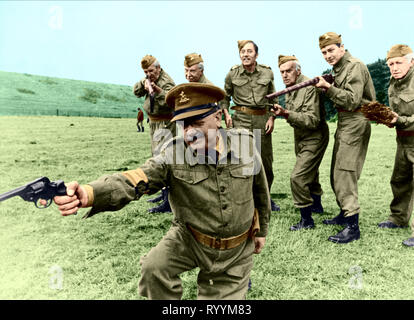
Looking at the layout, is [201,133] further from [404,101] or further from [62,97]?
[62,97]

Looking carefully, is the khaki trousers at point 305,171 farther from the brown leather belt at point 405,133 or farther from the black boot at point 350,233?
the brown leather belt at point 405,133

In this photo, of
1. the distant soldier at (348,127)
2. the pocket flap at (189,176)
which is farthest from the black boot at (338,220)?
the pocket flap at (189,176)

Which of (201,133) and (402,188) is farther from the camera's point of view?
(402,188)

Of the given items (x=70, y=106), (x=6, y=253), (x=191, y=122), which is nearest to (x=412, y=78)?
(x=191, y=122)

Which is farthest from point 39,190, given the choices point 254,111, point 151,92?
point 254,111

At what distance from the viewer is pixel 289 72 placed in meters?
5.70

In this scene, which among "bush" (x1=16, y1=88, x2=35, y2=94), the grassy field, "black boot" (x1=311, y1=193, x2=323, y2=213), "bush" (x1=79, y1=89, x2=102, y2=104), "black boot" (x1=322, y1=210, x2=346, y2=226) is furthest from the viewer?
"bush" (x1=79, y1=89, x2=102, y2=104)

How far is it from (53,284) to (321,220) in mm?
4285

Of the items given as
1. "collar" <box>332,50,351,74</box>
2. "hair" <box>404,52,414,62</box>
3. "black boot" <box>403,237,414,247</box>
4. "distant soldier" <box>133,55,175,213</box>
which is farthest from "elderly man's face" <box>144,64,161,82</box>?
"black boot" <box>403,237,414,247</box>

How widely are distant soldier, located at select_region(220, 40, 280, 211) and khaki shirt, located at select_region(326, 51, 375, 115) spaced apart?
1645mm

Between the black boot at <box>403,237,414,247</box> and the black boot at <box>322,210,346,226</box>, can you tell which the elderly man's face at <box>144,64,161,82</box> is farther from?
the black boot at <box>403,237,414,247</box>

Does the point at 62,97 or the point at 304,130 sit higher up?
the point at 62,97

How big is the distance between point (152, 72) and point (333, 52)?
336 cm

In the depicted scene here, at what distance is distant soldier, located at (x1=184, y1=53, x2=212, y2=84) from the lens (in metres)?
6.57
